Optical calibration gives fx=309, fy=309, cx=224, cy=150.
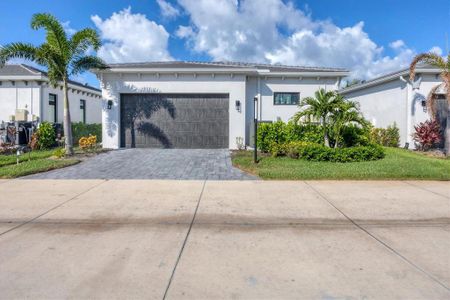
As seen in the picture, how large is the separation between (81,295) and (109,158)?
32.5 feet

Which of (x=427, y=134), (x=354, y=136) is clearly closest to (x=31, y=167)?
(x=354, y=136)

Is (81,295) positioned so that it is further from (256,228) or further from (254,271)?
(256,228)

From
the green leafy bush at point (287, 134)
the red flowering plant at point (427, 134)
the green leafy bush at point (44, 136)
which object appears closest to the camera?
the green leafy bush at point (287, 134)

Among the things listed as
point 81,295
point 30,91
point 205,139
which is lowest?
point 81,295

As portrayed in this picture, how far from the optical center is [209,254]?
3816mm

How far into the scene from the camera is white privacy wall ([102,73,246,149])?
15141 millimetres

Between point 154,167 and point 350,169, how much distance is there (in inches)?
246

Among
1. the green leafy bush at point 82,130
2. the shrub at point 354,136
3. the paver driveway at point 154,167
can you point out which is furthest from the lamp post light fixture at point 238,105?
the green leafy bush at point 82,130

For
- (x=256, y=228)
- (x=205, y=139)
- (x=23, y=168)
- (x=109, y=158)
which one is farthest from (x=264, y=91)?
(x=256, y=228)

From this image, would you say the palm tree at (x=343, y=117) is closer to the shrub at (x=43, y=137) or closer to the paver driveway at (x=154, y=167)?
the paver driveway at (x=154, y=167)

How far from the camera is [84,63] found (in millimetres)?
13102

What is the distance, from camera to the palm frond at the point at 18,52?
1197 cm

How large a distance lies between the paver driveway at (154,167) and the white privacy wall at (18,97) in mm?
6983

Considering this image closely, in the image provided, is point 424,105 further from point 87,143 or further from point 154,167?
point 87,143
